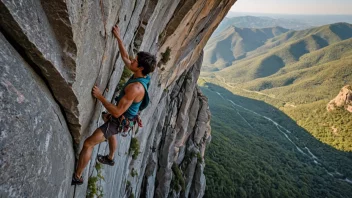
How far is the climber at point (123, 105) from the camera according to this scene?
547 cm

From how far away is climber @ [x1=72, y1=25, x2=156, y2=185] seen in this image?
5469 millimetres

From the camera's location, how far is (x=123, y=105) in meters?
5.46

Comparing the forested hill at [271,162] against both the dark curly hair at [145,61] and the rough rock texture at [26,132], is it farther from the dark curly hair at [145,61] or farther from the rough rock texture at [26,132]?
the rough rock texture at [26,132]

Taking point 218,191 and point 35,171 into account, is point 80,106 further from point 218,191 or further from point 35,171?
point 218,191

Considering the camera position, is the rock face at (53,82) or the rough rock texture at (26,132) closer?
the rough rock texture at (26,132)

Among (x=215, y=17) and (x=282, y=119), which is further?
(x=282, y=119)

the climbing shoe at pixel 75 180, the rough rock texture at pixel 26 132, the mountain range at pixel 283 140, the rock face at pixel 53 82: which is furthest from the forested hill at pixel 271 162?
the rough rock texture at pixel 26 132

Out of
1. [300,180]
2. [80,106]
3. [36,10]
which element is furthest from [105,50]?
[300,180]

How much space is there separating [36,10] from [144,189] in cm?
1909

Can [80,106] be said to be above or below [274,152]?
above

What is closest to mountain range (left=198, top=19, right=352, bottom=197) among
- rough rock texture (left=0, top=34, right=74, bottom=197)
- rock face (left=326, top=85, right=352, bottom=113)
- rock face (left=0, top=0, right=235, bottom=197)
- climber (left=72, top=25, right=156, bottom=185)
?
rock face (left=326, top=85, right=352, bottom=113)

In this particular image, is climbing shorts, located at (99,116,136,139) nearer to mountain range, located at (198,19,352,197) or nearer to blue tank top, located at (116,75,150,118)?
blue tank top, located at (116,75,150,118)

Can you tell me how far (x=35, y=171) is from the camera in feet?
11.5

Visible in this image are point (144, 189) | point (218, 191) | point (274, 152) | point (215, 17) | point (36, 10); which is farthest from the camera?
point (274, 152)
